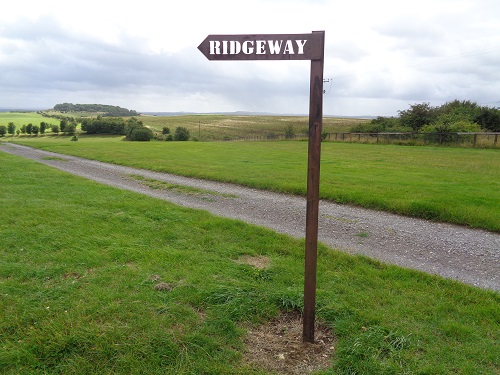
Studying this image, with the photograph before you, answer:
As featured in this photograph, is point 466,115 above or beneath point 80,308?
above

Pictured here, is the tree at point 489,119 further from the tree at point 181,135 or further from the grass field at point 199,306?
the grass field at point 199,306

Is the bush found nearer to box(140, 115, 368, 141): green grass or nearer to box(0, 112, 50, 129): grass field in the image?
box(140, 115, 368, 141): green grass

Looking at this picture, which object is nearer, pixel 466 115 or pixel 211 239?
pixel 211 239

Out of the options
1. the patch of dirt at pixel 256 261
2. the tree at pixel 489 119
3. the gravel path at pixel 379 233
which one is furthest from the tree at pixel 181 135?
the patch of dirt at pixel 256 261

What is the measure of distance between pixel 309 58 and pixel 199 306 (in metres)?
2.80

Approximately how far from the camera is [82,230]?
686 centimetres

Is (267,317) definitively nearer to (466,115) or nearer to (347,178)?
(347,178)

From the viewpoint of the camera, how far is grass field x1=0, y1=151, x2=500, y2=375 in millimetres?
3277

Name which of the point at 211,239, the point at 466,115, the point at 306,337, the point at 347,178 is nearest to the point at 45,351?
the point at 306,337

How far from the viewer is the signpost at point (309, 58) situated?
3.36 m

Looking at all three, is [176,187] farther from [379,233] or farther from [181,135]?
[181,135]

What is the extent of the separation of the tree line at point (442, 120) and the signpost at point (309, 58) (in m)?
43.1

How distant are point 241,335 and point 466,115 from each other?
174ft

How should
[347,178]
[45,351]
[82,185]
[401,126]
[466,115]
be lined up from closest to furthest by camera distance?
[45,351] → [82,185] → [347,178] → [466,115] → [401,126]
